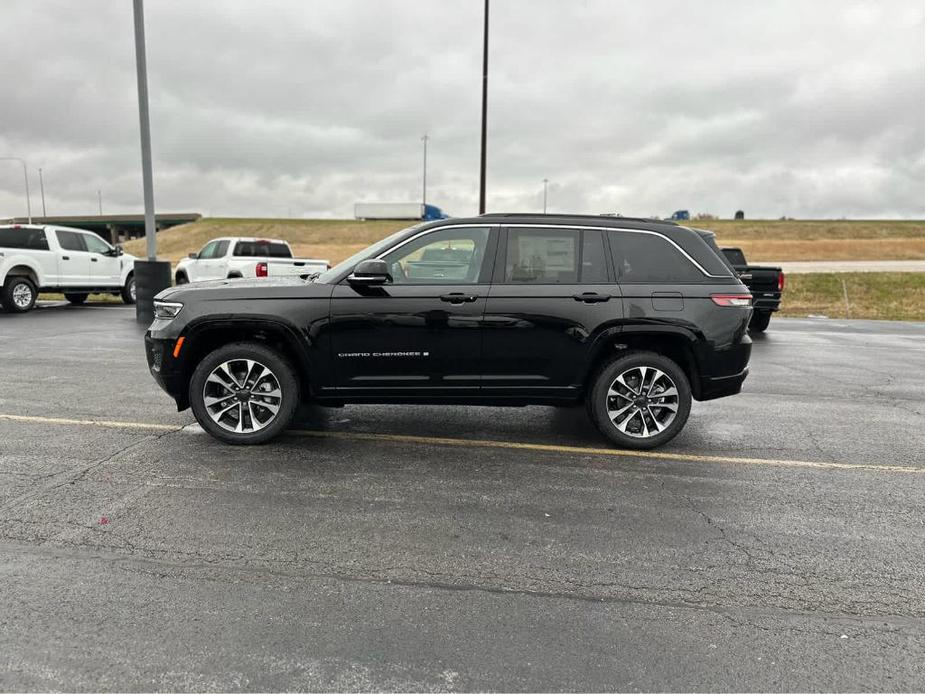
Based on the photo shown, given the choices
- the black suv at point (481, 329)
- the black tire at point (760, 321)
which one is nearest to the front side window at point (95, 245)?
the black suv at point (481, 329)

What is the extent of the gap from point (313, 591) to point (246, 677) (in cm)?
60

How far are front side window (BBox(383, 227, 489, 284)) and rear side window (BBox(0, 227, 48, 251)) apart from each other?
14025mm

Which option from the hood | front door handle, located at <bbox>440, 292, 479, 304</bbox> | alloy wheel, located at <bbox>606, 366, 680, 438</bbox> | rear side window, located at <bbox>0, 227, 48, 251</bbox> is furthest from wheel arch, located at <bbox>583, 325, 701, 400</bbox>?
rear side window, located at <bbox>0, 227, 48, 251</bbox>

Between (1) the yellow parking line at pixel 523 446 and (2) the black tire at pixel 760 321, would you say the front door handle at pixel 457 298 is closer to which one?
(1) the yellow parking line at pixel 523 446

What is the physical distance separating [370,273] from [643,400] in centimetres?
241

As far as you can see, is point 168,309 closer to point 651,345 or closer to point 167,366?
point 167,366

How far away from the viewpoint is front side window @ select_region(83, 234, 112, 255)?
1622cm

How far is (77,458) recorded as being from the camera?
4742 millimetres

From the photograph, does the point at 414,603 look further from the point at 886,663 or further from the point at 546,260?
the point at 546,260

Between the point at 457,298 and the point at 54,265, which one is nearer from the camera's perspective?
the point at 457,298

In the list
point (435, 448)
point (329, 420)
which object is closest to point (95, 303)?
point (329, 420)

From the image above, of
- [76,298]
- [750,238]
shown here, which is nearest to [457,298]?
Result: [76,298]

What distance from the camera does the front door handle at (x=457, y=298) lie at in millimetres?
4953

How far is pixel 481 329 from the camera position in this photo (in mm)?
4977
